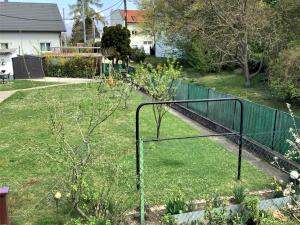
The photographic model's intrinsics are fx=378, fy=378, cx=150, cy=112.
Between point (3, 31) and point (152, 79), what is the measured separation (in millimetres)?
32105

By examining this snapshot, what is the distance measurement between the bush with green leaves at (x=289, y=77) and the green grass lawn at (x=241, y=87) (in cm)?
45

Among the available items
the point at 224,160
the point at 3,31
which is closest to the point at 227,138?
the point at 224,160

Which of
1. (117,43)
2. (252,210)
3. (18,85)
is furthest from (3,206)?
(117,43)

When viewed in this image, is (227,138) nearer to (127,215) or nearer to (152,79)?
(152,79)

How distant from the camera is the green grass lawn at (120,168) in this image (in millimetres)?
5902

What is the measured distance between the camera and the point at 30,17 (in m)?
41.2

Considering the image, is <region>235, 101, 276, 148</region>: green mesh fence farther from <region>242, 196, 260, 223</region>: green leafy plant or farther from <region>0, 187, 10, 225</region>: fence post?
<region>0, 187, 10, 225</region>: fence post

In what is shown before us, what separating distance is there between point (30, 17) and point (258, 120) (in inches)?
1457

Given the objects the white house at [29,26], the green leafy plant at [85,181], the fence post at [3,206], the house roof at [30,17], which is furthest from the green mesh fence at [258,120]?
the house roof at [30,17]

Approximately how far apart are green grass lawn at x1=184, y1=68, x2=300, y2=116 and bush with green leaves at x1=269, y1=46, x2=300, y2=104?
1.49ft

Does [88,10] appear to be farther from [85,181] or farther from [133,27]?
[85,181]

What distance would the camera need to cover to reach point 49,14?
42.6m

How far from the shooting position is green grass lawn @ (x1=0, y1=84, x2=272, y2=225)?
5.90m

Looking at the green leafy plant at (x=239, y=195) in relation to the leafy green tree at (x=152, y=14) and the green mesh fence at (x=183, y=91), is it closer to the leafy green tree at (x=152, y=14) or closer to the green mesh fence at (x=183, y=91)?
the green mesh fence at (x=183, y=91)
